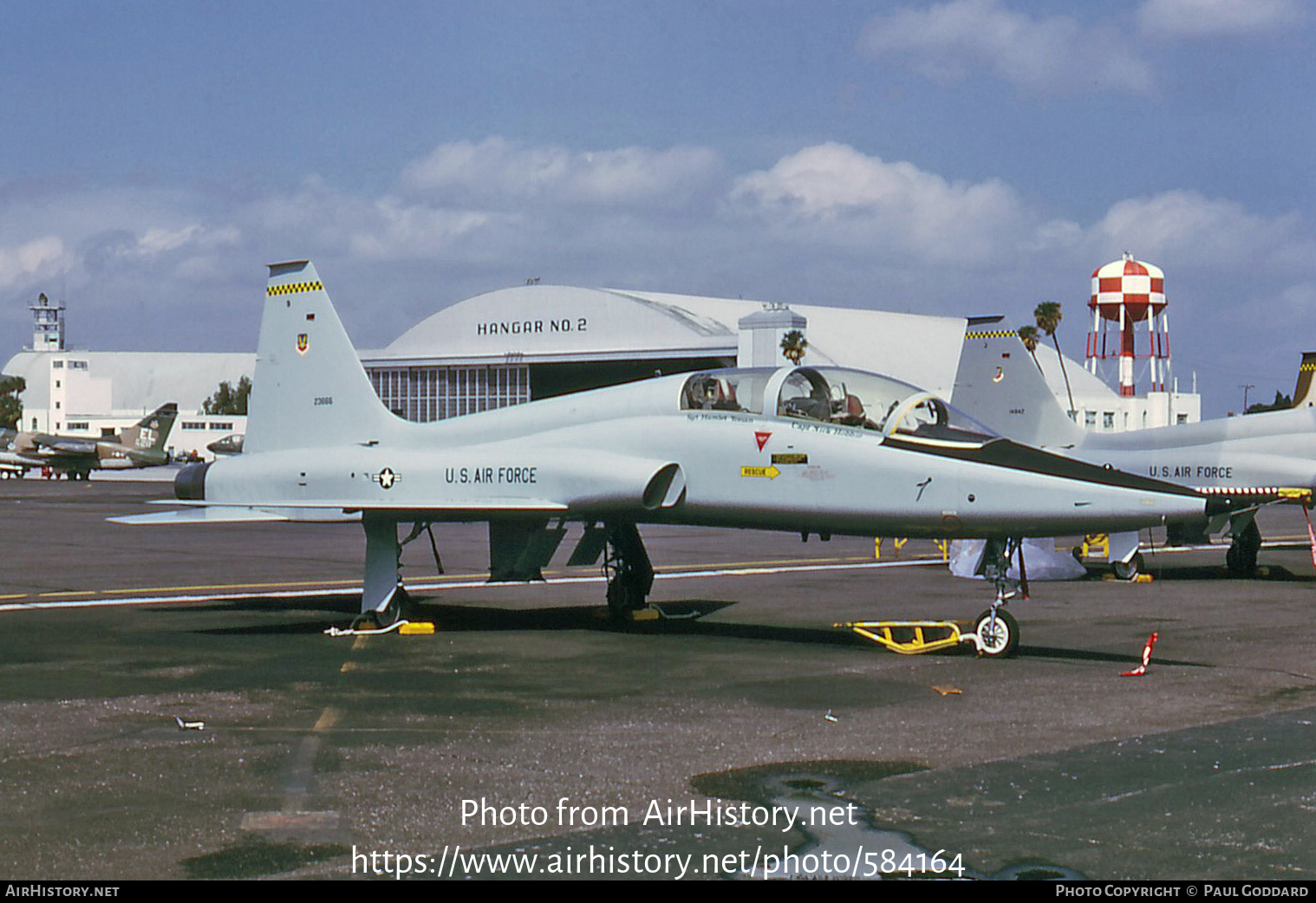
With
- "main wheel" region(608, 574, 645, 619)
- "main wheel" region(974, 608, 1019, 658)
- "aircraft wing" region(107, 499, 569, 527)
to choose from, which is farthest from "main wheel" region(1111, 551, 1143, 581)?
"aircraft wing" region(107, 499, 569, 527)

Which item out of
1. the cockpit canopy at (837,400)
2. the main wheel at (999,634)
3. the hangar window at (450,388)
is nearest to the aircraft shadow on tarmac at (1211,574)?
the main wheel at (999,634)

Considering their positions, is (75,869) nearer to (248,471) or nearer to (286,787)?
(286,787)

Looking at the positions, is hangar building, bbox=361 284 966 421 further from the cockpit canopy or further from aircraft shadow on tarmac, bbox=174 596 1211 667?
the cockpit canopy

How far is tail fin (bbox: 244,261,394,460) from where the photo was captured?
53.9 ft

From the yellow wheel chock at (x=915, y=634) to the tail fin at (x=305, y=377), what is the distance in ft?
19.8

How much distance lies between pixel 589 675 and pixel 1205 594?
37.7 ft

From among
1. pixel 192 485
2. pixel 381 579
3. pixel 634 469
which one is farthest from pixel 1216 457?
pixel 192 485

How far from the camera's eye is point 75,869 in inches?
229

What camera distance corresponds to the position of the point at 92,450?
75.5 metres

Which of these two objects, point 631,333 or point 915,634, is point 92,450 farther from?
point 915,634

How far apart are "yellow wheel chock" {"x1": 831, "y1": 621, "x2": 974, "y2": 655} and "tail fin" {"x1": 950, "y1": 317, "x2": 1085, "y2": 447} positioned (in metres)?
12.1

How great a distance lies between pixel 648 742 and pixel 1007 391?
19429 mm

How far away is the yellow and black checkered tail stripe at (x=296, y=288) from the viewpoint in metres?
16.6

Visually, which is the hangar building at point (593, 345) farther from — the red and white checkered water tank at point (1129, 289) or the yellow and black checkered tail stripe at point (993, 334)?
the yellow and black checkered tail stripe at point (993, 334)
